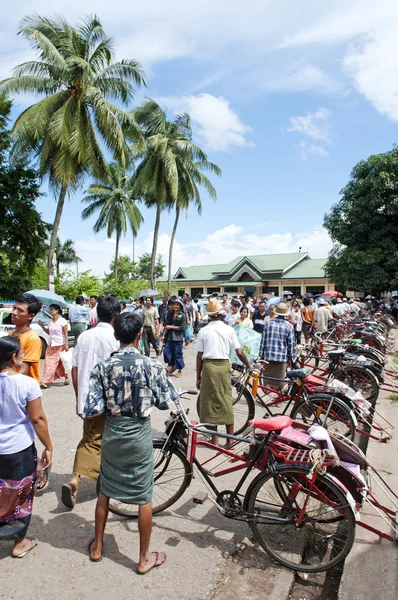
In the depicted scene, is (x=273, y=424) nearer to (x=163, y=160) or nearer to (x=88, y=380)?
(x=88, y=380)

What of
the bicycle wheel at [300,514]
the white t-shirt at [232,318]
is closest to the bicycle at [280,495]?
the bicycle wheel at [300,514]

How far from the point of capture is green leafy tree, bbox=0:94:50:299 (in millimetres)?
17844

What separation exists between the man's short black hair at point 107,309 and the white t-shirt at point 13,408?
1.11 meters

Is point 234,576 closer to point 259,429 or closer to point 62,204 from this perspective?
point 259,429

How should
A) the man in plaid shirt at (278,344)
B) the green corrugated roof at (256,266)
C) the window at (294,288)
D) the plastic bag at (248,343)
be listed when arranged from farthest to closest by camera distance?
the green corrugated roof at (256,266) → the window at (294,288) → the plastic bag at (248,343) → the man in plaid shirt at (278,344)

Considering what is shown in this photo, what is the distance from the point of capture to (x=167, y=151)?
25312mm

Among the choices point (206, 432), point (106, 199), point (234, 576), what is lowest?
point (234, 576)

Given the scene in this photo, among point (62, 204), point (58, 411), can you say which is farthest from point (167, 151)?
point (58, 411)

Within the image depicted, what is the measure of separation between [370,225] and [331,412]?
69.7ft

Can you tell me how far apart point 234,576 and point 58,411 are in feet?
14.5

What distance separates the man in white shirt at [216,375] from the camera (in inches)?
184

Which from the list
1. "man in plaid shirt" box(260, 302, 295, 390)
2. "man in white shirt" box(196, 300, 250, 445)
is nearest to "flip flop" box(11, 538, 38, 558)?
"man in white shirt" box(196, 300, 250, 445)

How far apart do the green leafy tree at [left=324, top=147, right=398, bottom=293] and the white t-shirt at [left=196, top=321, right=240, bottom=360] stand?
66.9 ft

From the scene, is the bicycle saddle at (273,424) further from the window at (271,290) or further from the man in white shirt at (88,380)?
the window at (271,290)
